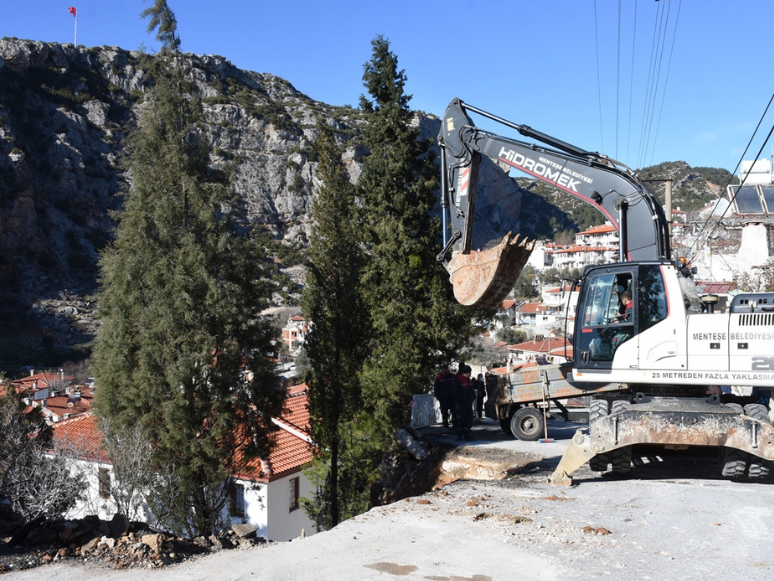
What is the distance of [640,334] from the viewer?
9.54 meters

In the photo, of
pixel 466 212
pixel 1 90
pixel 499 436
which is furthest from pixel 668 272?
pixel 1 90

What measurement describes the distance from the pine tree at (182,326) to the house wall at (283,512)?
5778 millimetres

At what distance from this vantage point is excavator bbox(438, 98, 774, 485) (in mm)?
8930

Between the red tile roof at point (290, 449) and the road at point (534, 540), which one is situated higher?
the road at point (534, 540)

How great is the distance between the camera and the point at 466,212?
11.2 metres

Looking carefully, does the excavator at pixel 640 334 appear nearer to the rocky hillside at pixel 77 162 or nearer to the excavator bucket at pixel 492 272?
the excavator bucket at pixel 492 272

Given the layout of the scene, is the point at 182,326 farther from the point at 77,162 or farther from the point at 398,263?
the point at 77,162

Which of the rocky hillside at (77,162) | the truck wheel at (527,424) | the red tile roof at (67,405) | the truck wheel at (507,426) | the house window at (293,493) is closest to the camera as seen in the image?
the truck wheel at (527,424)

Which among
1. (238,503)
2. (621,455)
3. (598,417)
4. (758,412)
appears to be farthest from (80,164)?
(758,412)

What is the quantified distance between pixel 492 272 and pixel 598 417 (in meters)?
2.86

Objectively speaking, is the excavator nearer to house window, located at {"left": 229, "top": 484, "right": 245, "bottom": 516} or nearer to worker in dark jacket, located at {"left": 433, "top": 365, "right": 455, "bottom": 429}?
worker in dark jacket, located at {"left": 433, "top": 365, "right": 455, "bottom": 429}

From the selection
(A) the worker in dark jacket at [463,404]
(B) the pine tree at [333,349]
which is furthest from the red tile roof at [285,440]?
(A) the worker in dark jacket at [463,404]

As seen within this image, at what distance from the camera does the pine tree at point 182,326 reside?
11992 mm

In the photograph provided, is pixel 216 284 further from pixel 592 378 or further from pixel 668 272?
pixel 668 272
